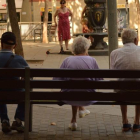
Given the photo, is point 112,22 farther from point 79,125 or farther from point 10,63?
point 10,63

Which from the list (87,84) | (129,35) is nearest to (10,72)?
(87,84)

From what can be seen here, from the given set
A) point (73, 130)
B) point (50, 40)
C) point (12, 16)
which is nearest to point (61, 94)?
point (73, 130)

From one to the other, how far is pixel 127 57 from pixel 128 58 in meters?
0.02

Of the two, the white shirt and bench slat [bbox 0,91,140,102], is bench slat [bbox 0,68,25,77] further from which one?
the white shirt

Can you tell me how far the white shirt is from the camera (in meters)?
6.61

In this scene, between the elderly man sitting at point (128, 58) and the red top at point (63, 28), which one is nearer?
the elderly man sitting at point (128, 58)

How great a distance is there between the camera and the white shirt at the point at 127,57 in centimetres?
661

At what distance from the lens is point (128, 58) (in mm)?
6633

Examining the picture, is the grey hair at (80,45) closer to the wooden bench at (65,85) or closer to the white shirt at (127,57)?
the white shirt at (127,57)

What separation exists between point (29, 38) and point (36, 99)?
2602 centimetres

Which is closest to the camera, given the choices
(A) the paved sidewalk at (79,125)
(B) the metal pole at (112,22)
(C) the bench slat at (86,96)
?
(C) the bench slat at (86,96)

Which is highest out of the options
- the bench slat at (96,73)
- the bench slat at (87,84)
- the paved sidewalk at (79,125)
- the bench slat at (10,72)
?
the bench slat at (10,72)

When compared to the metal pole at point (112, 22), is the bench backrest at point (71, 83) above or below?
below

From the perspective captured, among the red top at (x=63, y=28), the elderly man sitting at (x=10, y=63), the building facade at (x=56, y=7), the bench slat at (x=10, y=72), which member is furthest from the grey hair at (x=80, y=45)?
the building facade at (x=56, y=7)
